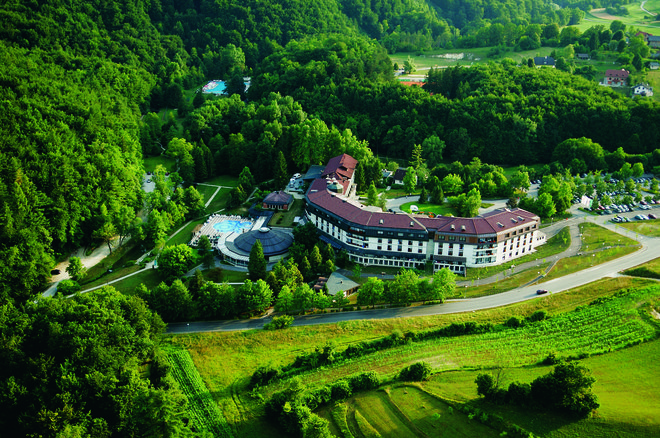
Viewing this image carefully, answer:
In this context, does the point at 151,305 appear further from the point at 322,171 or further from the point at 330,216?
the point at 322,171

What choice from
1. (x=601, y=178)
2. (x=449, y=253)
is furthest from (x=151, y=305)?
(x=601, y=178)

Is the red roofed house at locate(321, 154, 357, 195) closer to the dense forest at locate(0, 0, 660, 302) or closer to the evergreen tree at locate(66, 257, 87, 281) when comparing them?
the dense forest at locate(0, 0, 660, 302)

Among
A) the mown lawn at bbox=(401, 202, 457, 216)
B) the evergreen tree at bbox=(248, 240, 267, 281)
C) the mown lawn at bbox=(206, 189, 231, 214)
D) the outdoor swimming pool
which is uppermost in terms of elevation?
the outdoor swimming pool

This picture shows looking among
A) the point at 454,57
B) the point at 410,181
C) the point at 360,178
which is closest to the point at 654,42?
the point at 454,57

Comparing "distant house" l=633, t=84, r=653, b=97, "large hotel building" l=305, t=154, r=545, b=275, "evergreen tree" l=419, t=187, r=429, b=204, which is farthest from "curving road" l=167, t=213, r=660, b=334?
"distant house" l=633, t=84, r=653, b=97

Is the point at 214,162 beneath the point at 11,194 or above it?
beneath

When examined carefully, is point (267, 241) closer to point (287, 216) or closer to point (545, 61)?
point (287, 216)

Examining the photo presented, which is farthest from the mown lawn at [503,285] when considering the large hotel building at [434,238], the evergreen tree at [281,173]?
the evergreen tree at [281,173]
